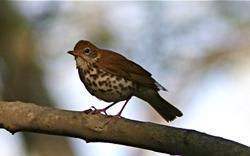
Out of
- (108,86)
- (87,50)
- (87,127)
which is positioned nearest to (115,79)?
(108,86)

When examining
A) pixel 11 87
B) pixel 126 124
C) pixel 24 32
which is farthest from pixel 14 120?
pixel 24 32

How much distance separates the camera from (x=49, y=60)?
9.73 metres

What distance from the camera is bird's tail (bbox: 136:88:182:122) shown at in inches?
170

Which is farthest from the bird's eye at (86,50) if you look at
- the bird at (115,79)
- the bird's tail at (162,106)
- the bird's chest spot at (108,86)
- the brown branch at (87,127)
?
the brown branch at (87,127)

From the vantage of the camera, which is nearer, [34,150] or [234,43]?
[34,150]

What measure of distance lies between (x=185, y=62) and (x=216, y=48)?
543mm

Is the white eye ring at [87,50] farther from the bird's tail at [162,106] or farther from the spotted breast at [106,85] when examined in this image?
the bird's tail at [162,106]

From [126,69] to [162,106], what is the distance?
1.32 feet

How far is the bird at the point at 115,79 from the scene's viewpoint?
4152mm

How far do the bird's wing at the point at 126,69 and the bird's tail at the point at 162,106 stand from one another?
0.17 metres

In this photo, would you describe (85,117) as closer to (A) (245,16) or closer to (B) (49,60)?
(B) (49,60)

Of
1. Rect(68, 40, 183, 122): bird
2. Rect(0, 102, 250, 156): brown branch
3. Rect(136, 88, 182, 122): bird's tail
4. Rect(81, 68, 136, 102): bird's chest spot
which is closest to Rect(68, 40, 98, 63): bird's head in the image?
Rect(68, 40, 183, 122): bird

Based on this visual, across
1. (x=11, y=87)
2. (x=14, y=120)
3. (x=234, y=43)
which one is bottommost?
(x=14, y=120)

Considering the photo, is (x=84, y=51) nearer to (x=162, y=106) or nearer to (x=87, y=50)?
(x=87, y=50)
